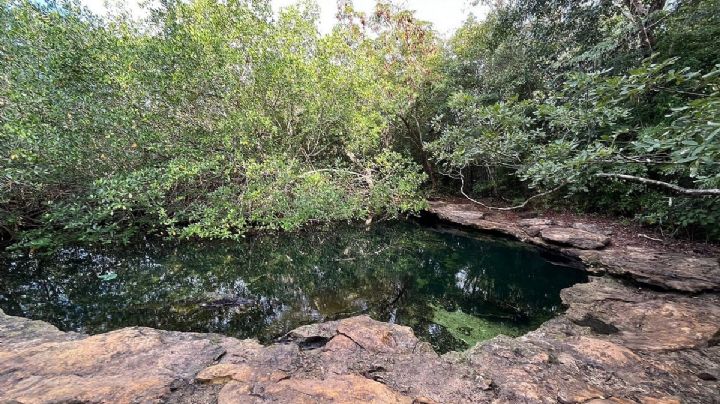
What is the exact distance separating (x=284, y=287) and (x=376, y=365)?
3424mm

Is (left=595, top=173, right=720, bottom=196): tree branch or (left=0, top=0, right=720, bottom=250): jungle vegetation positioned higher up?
(left=0, top=0, right=720, bottom=250): jungle vegetation

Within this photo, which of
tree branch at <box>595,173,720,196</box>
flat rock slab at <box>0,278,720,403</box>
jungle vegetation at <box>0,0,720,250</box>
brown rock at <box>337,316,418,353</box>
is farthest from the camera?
jungle vegetation at <box>0,0,720,250</box>

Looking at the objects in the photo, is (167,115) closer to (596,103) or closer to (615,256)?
(596,103)

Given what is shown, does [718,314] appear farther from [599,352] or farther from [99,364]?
[99,364]

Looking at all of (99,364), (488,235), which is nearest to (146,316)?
(99,364)

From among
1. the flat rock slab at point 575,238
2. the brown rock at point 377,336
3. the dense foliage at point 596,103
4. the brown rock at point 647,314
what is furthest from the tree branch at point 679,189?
the flat rock slab at point 575,238

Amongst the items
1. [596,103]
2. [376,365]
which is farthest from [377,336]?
[596,103]

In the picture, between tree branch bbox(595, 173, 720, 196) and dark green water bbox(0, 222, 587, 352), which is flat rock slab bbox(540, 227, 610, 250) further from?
tree branch bbox(595, 173, 720, 196)

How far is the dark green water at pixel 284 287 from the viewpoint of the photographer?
4.31 meters

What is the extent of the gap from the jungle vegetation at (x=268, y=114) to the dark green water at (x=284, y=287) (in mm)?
687

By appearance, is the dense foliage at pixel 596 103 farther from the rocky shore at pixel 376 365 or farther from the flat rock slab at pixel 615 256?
the rocky shore at pixel 376 365

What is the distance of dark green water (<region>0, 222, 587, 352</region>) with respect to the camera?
4.31m

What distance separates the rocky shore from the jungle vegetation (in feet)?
4.86

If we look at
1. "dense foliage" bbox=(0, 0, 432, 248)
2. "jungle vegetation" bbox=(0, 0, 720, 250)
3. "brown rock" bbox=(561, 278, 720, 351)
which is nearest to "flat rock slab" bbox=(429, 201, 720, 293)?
"brown rock" bbox=(561, 278, 720, 351)
